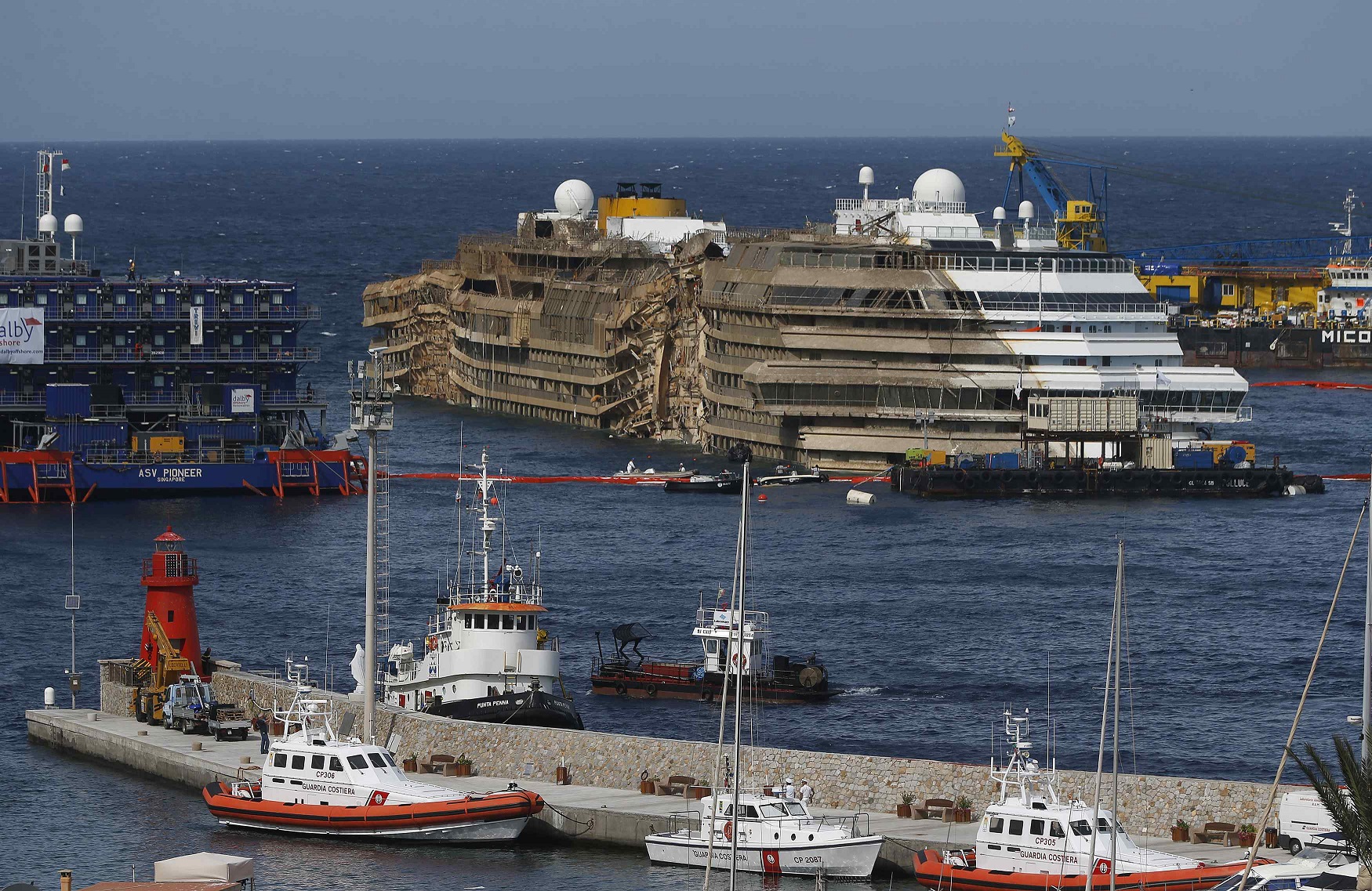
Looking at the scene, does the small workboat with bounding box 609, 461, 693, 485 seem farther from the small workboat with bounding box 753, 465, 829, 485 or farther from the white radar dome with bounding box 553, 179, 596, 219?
the white radar dome with bounding box 553, 179, 596, 219

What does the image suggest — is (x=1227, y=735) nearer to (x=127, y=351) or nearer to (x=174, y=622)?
(x=174, y=622)

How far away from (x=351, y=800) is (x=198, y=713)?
9.81 metres

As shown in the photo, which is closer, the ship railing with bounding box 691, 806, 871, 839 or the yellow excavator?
the ship railing with bounding box 691, 806, 871, 839

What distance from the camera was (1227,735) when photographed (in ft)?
214

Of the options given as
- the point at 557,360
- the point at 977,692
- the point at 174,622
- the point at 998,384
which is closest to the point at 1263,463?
the point at 998,384

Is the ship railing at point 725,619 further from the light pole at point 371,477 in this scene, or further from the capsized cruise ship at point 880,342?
the capsized cruise ship at point 880,342

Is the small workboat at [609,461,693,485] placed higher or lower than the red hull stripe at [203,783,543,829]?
higher

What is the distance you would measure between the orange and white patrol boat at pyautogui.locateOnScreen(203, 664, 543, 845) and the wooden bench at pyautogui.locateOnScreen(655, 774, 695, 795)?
2.57 metres

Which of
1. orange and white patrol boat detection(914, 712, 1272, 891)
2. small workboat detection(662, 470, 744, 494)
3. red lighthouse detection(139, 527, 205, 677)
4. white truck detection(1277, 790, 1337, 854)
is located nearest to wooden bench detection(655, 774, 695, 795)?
orange and white patrol boat detection(914, 712, 1272, 891)

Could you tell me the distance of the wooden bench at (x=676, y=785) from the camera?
176 ft

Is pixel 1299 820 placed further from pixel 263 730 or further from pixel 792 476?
pixel 792 476

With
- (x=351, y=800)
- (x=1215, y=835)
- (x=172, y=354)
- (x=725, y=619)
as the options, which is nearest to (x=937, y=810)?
(x=1215, y=835)

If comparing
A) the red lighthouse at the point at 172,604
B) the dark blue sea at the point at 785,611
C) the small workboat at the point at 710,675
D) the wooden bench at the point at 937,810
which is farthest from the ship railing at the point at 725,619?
the red lighthouse at the point at 172,604

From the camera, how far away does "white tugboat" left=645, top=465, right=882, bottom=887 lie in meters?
49.1
